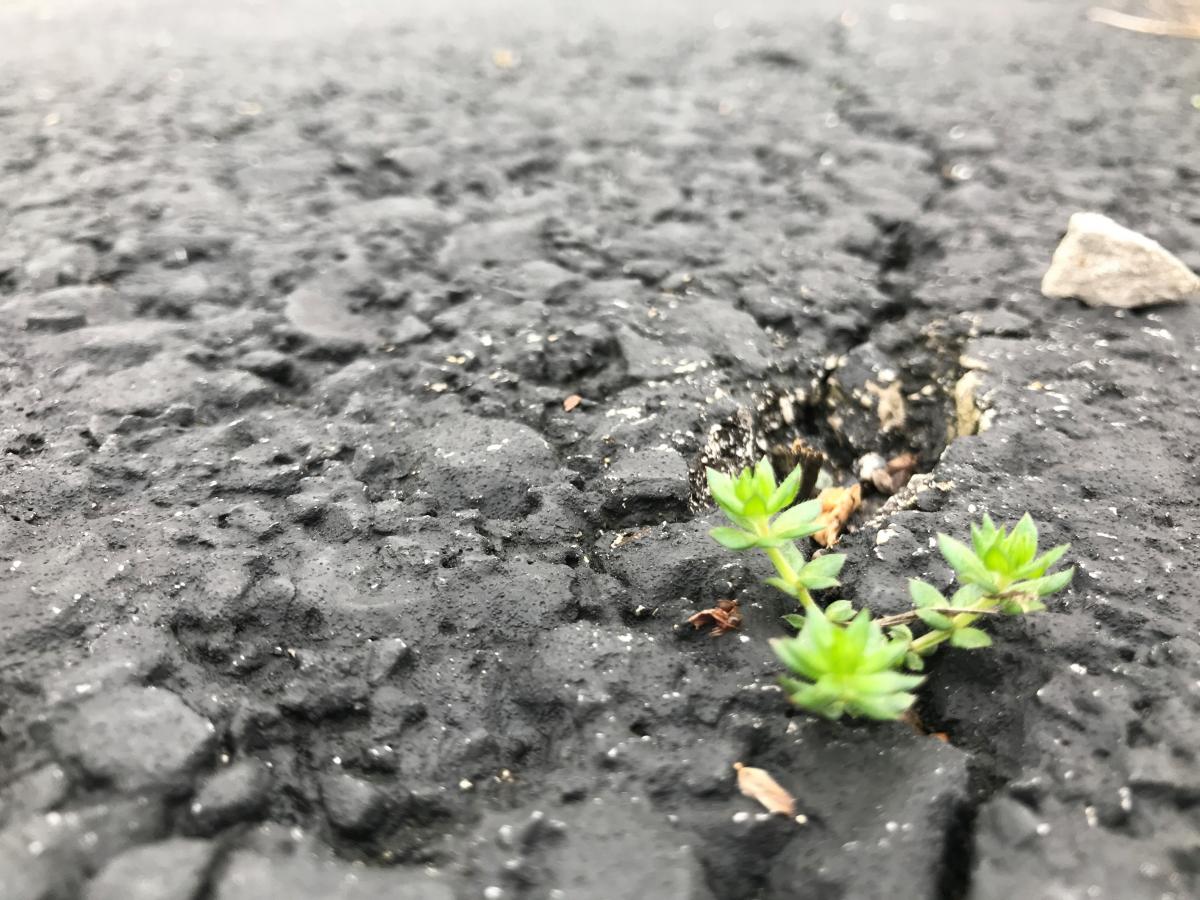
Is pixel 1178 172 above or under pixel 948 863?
above

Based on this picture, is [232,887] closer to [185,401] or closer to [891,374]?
[185,401]

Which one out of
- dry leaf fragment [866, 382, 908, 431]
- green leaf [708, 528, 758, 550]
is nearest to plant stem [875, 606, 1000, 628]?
green leaf [708, 528, 758, 550]

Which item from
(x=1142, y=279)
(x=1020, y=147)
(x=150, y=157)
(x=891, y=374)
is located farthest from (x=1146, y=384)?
(x=150, y=157)

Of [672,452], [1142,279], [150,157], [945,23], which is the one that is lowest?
[672,452]

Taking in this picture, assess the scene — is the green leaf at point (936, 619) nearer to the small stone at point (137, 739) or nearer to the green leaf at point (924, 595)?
the green leaf at point (924, 595)

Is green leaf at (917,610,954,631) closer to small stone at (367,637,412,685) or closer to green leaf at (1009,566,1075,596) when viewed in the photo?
green leaf at (1009,566,1075,596)

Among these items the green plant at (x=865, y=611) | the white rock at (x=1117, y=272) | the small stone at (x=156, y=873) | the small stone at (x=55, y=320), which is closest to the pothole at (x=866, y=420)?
the white rock at (x=1117, y=272)
